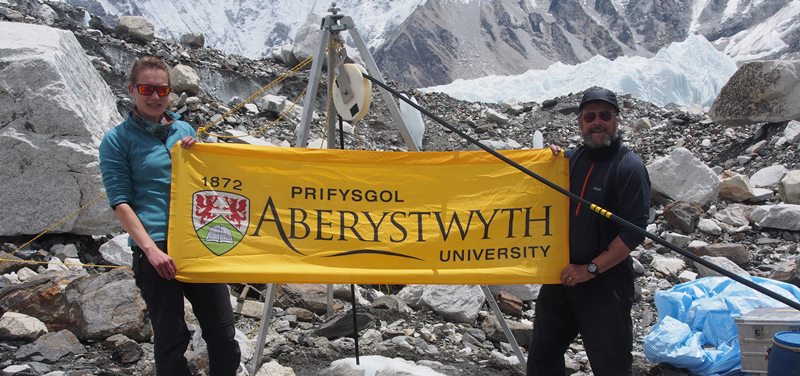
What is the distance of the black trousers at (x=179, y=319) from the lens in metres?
2.64

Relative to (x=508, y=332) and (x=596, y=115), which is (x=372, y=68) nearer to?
(x=596, y=115)

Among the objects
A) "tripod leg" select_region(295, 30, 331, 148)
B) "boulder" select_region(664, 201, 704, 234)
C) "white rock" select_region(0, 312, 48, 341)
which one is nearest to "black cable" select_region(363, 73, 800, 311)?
"tripod leg" select_region(295, 30, 331, 148)

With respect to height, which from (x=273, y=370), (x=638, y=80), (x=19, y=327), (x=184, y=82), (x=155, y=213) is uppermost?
(x=638, y=80)

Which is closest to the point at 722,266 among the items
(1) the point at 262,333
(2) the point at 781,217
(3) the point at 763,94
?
(2) the point at 781,217

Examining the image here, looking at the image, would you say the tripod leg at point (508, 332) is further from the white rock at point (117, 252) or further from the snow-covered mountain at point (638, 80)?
the snow-covered mountain at point (638, 80)

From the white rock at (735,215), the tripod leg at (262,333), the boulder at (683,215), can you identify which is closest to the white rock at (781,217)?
the white rock at (735,215)

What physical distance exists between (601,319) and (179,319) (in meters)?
1.87

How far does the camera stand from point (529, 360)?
312cm

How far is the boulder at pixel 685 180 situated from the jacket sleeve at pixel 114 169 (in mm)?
8238

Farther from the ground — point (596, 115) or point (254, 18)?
point (254, 18)

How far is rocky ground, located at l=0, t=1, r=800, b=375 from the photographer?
4301mm

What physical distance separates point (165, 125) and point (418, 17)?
147m

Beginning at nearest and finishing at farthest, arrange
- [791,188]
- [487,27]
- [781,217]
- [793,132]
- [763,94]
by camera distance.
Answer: [781,217], [791,188], [793,132], [763,94], [487,27]

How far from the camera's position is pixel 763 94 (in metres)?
11.7
